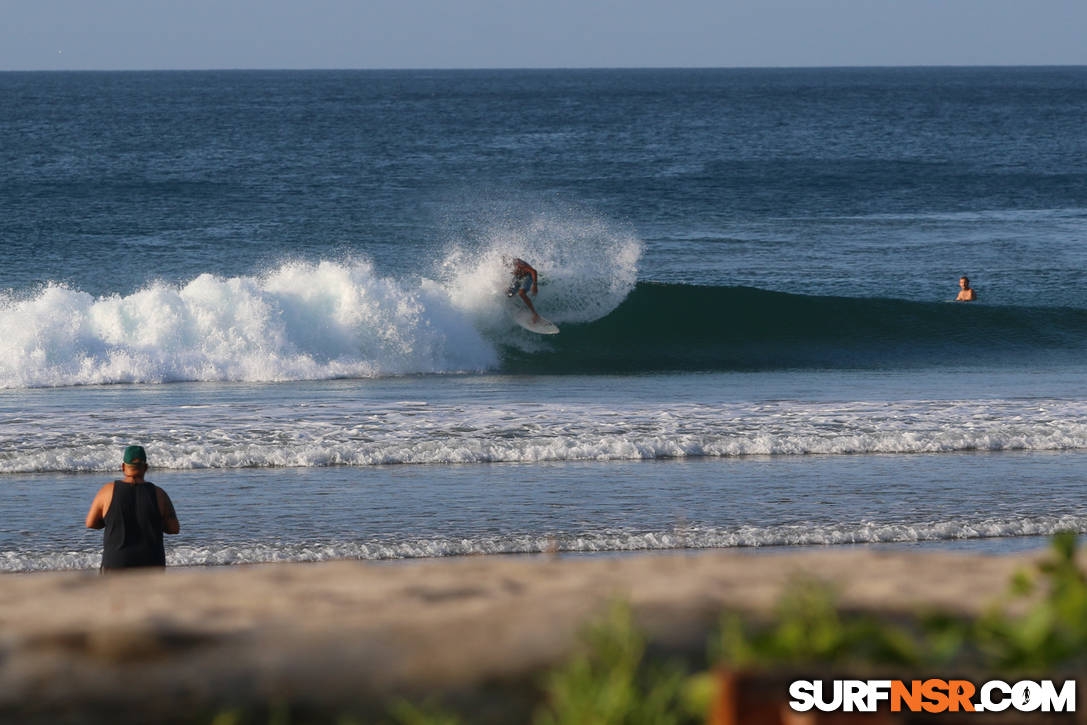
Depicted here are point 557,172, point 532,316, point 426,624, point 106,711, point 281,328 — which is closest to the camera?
point 106,711

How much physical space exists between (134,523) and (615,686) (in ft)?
14.0

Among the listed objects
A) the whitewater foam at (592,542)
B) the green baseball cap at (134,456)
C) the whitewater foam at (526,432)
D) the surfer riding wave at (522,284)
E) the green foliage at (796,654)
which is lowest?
the whitewater foam at (592,542)

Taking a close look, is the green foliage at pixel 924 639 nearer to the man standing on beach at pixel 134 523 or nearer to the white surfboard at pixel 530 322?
the man standing on beach at pixel 134 523

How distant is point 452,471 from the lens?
11.1 meters

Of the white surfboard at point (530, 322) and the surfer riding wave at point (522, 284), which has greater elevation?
the surfer riding wave at point (522, 284)

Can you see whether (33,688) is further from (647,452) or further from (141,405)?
(141,405)

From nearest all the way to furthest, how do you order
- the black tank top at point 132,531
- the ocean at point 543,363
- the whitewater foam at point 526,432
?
the black tank top at point 132,531 → the ocean at point 543,363 → the whitewater foam at point 526,432

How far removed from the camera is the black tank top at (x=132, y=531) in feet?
20.4

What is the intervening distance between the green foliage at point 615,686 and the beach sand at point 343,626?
0.33ft

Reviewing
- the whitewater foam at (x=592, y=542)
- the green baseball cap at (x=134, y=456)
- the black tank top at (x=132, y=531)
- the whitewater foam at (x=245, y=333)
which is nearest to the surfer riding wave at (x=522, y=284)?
the whitewater foam at (x=245, y=333)

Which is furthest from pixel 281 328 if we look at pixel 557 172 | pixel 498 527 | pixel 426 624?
pixel 557 172

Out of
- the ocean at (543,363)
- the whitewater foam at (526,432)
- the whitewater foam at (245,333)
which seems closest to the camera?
the ocean at (543,363)

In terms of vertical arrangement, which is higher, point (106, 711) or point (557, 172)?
point (557, 172)

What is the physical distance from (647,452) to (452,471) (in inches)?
78.1
